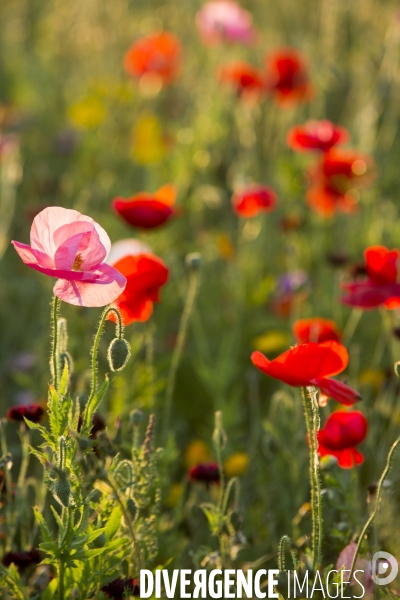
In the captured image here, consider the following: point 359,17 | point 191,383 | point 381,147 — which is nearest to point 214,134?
point 381,147

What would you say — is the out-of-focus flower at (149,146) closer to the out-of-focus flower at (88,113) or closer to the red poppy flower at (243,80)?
the out-of-focus flower at (88,113)

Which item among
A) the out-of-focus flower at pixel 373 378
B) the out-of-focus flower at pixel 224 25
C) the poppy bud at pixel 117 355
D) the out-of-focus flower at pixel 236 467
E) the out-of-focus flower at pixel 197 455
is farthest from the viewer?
the out-of-focus flower at pixel 224 25

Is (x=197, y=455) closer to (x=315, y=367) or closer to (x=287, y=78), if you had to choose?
(x=315, y=367)

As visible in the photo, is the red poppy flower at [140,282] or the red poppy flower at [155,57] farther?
the red poppy flower at [155,57]

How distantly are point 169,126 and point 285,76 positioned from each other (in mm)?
1511

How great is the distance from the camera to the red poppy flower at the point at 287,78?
10.9 feet

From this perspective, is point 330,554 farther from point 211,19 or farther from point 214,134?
point 211,19

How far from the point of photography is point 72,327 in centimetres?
262

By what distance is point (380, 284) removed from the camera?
1.69 meters

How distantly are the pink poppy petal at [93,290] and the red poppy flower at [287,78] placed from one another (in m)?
2.36

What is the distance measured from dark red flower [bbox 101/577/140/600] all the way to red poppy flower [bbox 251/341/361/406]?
1.44 feet

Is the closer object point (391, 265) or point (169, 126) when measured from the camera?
point (391, 265)

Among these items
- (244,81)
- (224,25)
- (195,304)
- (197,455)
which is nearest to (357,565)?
(197,455)

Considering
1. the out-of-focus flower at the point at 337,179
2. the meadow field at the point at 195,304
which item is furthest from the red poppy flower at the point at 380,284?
the out-of-focus flower at the point at 337,179
